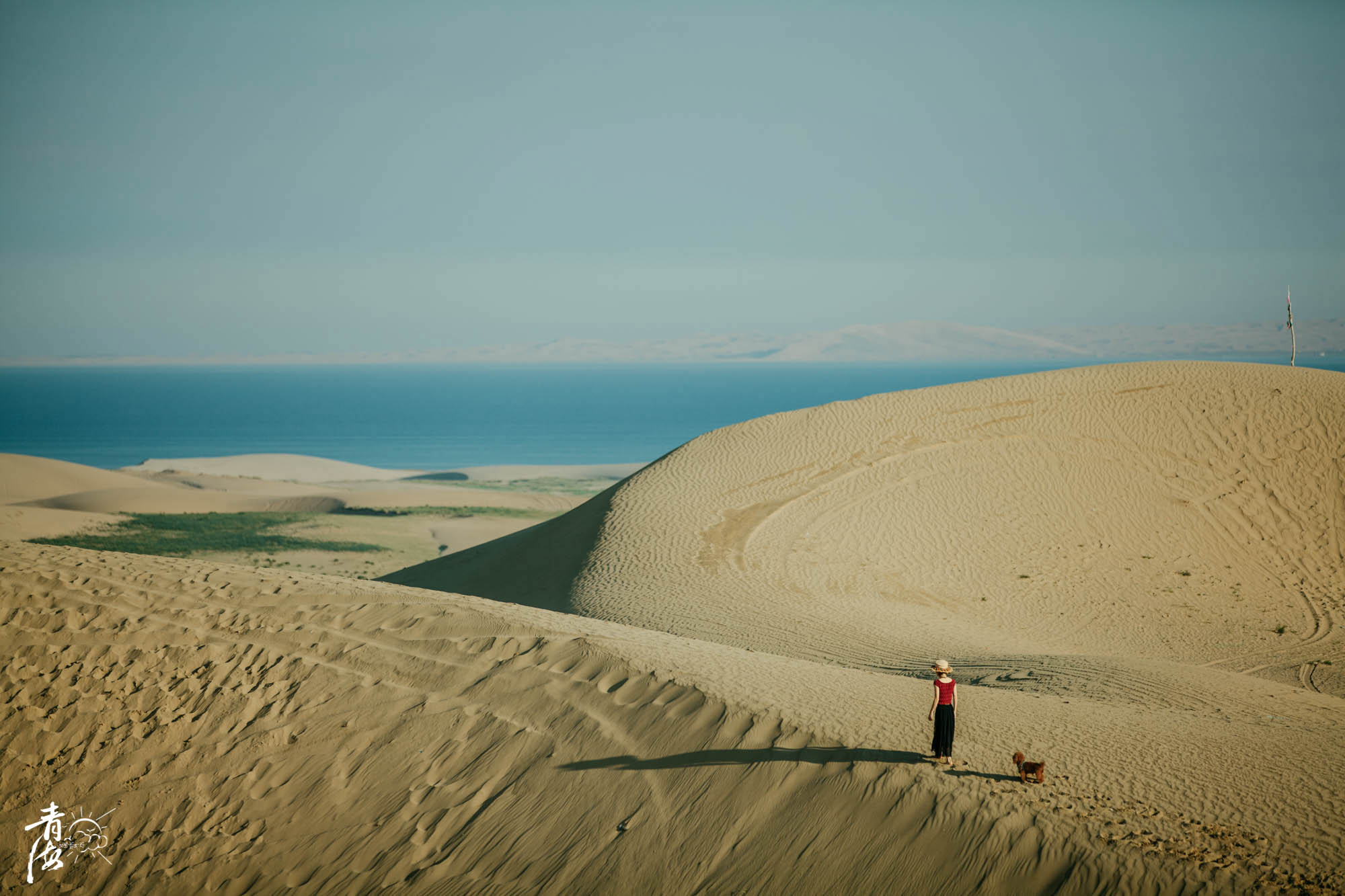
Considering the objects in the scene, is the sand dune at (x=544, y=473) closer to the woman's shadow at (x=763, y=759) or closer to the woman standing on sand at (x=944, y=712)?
the woman's shadow at (x=763, y=759)

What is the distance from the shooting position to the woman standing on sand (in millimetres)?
7113

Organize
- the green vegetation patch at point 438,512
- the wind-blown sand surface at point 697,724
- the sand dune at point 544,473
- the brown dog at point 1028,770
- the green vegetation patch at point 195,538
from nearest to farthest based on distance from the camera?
the wind-blown sand surface at point 697,724 → the brown dog at point 1028,770 → the green vegetation patch at point 195,538 → the green vegetation patch at point 438,512 → the sand dune at point 544,473

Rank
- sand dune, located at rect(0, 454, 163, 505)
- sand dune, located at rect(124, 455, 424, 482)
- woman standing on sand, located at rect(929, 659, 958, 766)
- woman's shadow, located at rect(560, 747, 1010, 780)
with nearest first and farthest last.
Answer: woman standing on sand, located at rect(929, 659, 958, 766) < woman's shadow, located at rect(560, 747, 1010, 780) < sand dune, located at rect(0, 454, 163, 505) < sand dune, located at rect(124, 455, 424, 482)

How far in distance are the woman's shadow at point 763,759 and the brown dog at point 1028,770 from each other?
0.55 ft

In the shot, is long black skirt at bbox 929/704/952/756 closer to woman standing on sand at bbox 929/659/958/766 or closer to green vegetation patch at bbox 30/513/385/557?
woman standing on sand at bbox 929/659/958/766

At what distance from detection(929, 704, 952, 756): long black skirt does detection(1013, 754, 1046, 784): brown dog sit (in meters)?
0.51

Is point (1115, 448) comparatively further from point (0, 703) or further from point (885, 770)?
point (0, 703)

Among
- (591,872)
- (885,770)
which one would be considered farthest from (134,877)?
(885,770)

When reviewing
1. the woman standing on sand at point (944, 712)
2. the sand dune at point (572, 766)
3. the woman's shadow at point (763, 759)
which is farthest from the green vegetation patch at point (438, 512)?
the woman standing on sand at point (944, 712)

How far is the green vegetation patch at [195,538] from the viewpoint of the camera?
91.9 ft

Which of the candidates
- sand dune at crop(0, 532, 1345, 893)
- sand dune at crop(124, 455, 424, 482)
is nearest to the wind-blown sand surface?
sand dune at crop(0, 532, 1345, 893)

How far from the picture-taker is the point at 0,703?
33.1ft

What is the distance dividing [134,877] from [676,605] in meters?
10.3

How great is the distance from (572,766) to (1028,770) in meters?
4.04
